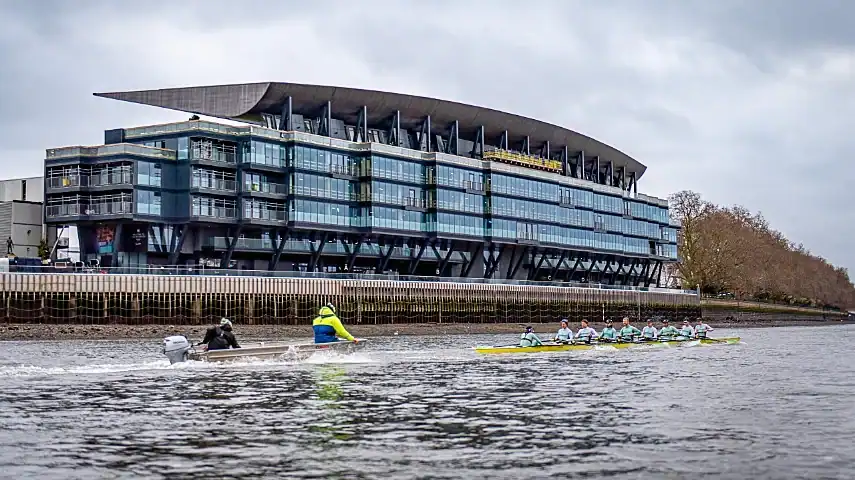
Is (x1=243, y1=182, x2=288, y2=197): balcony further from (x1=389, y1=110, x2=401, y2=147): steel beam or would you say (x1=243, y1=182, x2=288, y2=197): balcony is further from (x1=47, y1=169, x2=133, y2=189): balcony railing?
(x1=389, y1=110, x2=401, y2=147): steel beam

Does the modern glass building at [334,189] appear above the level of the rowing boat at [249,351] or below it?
above

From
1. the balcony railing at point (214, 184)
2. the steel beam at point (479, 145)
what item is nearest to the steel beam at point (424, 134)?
the steel beam at point (479, 145)

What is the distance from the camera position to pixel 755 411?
92.6 ft

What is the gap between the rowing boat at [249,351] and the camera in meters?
41.6

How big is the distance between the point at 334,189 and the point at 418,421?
85530mm

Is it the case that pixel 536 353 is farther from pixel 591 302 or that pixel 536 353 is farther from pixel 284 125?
pixel 591 302

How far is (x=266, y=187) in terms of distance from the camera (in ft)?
343

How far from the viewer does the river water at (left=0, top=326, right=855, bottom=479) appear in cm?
1947

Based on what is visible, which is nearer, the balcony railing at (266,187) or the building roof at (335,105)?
the balcony railing at (266,187)

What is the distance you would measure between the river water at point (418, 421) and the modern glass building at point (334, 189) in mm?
55019

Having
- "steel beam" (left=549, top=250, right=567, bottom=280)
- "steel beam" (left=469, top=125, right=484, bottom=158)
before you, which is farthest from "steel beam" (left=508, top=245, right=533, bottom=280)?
"steel beam" (left=469, top=125, right=484, bottom=158)

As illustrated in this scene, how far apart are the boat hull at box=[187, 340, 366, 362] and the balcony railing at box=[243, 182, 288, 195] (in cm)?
5905

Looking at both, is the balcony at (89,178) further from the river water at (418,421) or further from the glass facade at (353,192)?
the river water at (418,421)

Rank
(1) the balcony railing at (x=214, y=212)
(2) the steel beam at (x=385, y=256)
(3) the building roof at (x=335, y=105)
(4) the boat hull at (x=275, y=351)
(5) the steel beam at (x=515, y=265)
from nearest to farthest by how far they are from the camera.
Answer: (4) the boat hull at (x=275, y=351)
(1) the balcony railing at (x=214, y=212)
(3) the building roof at (x=335, y=105)
(2) the steel beam at (x=385, y=256)
(5) the steel beam at (x=515, y=265)
